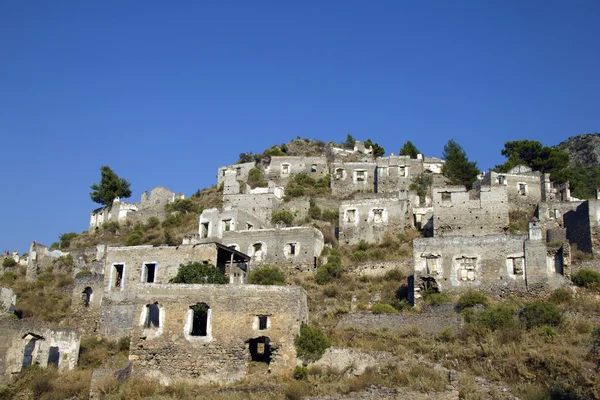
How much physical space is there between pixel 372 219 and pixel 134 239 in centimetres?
1928

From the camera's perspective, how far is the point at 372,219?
50.8 m

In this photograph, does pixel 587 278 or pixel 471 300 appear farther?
pixel 587 278

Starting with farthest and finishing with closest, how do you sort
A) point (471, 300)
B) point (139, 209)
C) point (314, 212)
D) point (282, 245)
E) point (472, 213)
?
→ point (139, 209) < point (314, 212) < point (472, 213) < point (282, 245) < point (471, 300)

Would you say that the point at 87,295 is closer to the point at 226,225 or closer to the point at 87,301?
the point at 87,301

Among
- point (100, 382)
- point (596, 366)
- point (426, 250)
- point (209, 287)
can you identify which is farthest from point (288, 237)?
point (596, 366)

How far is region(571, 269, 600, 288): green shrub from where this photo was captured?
35.5 meters

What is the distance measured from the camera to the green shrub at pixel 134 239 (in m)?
57.1

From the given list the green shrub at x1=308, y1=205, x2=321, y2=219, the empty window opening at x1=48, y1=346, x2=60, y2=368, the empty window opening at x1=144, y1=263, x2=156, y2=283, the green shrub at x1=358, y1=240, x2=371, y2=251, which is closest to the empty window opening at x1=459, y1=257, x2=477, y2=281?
the green shrub at x1=358, y1=240, x2=371, y2=251

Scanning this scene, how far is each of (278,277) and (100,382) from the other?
53.0 feet

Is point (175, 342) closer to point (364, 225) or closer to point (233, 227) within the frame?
point (233, 227)

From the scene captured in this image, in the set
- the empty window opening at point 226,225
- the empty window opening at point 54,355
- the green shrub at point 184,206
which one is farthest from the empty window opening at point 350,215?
the empty window opening at point 54,355

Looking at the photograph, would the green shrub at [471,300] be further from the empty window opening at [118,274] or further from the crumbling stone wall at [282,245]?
the empty window opening at [118,274]

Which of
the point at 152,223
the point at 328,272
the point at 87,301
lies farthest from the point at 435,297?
the point at 152,223

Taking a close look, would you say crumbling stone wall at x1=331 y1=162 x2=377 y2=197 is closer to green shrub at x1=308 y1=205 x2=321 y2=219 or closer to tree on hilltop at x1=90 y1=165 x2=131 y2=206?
green shrub at x1=308 y1=205 x2=321 y2=219
